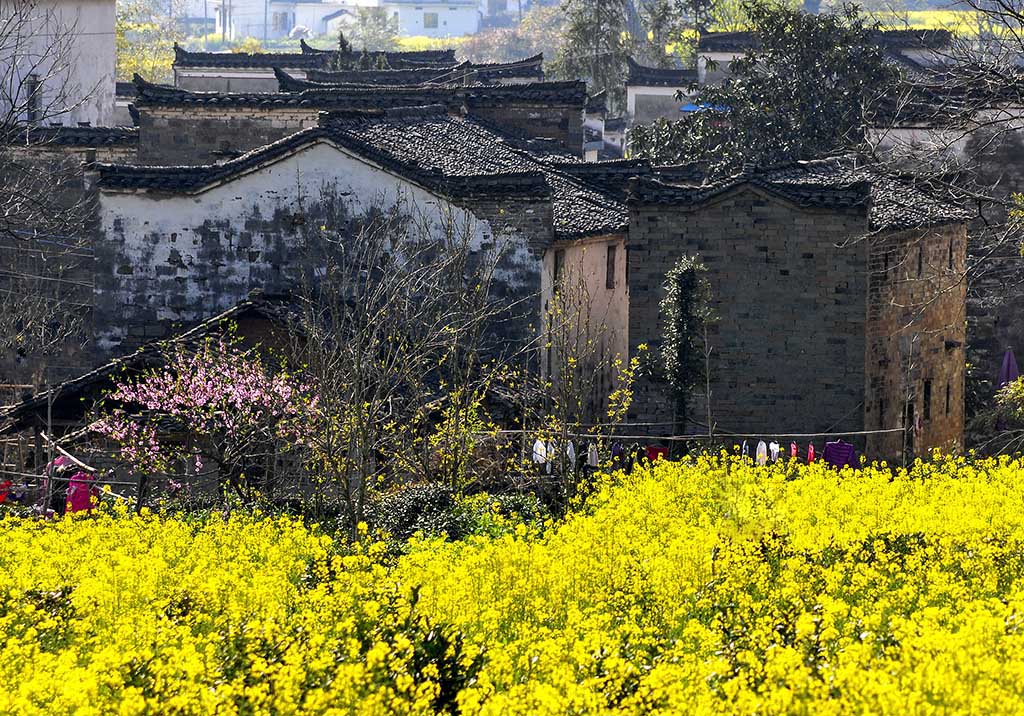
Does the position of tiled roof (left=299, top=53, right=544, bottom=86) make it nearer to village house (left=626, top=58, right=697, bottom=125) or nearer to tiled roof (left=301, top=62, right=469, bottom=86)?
tiled roof (left=301, top=62, right=469, bottom=86)

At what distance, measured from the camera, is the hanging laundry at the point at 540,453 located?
887 inches

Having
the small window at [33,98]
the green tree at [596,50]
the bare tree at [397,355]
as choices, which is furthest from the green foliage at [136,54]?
the bare tree at [397,355]

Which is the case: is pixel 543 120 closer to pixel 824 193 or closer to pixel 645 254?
pixel 645 254

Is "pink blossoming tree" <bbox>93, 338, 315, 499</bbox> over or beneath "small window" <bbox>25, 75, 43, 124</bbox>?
beneath

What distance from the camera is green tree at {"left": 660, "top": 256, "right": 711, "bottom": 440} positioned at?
83.4 ft

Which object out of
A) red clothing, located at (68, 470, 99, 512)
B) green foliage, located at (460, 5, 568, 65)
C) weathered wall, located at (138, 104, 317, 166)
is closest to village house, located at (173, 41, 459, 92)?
weathered wall, located at (138, 104, 317, 166)

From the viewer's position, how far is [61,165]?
35.9 metres

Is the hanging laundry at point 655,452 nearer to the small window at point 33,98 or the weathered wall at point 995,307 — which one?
the small window at point 33,98

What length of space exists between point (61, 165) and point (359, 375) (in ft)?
60.4

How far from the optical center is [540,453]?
75.3 ft

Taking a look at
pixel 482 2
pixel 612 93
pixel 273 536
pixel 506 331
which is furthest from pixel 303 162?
pixel 482 2

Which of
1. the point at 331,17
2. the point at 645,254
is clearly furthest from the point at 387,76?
the point at 331,17

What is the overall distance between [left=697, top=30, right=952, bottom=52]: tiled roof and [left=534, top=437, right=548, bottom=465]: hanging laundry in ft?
88.5

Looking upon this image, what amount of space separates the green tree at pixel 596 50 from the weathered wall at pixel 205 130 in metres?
23.6
